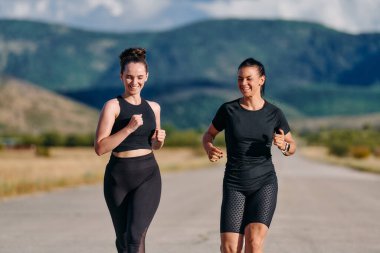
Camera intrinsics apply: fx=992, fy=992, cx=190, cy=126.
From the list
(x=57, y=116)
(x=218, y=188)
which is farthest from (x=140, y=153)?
(x=57, y=116)

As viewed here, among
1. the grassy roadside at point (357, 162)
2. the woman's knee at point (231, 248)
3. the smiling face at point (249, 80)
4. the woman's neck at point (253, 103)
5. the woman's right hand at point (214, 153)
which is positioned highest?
the smiling face at point (249, 80)

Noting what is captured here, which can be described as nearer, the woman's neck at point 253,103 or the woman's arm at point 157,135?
the woman's arm at point 157,135

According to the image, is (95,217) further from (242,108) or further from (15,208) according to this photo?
(242,108)

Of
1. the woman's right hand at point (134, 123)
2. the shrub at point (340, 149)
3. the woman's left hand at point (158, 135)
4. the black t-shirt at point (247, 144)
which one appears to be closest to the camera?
the woman's right hand at point (134, 123)

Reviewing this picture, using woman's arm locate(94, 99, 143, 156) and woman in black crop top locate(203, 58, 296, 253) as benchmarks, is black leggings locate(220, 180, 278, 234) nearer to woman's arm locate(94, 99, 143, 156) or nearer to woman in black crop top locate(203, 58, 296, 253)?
woman in black crop top locate(203, 58, 296, 253)

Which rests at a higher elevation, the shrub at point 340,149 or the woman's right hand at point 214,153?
the woman's right hand at point 214,153

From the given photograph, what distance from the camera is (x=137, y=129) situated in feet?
23.3

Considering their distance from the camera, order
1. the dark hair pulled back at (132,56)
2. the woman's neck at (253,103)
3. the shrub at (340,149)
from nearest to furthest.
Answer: the dark hair pulled back at (132,56)
the woman's neck at (253,103)
the shrub at (340,149)

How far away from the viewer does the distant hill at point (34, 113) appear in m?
160

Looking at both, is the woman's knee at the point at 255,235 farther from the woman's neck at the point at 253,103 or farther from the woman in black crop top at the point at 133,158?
the woman's neck at the point at 253,103

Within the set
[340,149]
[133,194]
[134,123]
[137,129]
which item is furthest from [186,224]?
[340,149]

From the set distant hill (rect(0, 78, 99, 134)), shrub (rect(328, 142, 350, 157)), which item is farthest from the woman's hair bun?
distant hill (rect(0, 78, 99, 134))

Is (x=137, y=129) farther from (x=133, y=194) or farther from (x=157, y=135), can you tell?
(x=133, y=194)

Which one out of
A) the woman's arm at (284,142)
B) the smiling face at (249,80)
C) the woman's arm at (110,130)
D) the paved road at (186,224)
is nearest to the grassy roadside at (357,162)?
the paved road at (186,224)
